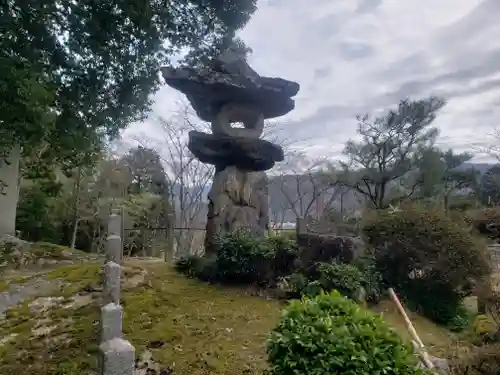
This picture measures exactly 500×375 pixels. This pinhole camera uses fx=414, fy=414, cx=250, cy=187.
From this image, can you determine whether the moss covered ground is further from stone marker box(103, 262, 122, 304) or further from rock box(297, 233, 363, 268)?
rock box(297, 233, 363, 268)

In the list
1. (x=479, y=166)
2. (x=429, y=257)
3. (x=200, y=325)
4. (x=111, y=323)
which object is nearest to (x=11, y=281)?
(x=200, y=325)

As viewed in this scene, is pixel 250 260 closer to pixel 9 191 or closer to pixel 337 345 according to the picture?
pixel 337 345

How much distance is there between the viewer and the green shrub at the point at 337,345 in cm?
236

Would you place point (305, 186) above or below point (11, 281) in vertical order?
above

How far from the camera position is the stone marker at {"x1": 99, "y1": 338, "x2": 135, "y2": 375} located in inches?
118

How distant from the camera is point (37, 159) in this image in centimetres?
1077

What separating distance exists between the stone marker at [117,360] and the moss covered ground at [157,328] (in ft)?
2.00

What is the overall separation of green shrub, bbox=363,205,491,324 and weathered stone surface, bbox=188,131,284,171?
2499 mm

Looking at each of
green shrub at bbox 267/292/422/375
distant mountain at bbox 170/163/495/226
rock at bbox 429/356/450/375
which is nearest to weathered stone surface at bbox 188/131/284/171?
rock at bbox 429/356/450/375

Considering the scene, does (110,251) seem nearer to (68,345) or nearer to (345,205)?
(68,345)

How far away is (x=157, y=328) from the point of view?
460 centimetres

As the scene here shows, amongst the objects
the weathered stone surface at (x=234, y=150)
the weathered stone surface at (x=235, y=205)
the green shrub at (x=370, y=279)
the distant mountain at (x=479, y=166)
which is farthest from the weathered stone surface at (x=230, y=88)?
the distant mountain at (x=479, y=166)

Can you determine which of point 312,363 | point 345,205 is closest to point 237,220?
point 312,363

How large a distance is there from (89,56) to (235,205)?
3.81 metres
